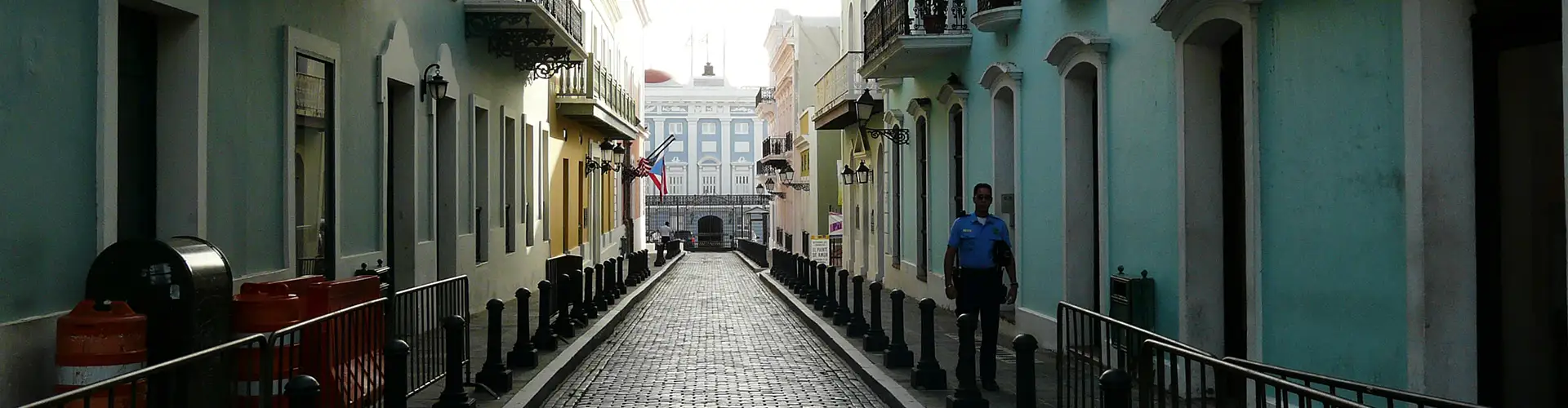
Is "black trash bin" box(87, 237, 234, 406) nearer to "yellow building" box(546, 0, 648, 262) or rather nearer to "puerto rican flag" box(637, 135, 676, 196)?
"yellow building" box(546, 0, 648, 262)

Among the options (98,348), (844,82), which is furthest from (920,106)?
(98,348)

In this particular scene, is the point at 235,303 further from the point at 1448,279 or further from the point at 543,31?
the point at 543,31

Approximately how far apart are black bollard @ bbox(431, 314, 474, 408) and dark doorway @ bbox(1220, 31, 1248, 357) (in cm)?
545

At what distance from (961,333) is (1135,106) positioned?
3028 millimetres

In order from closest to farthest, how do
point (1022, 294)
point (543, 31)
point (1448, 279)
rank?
point (1448, 279) < point (1022, 294) < point (543, 31)

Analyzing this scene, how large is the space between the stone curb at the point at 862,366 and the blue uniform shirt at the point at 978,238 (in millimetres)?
1258

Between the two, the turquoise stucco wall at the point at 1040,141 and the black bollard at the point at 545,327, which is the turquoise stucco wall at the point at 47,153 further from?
the turquoise stucco wall at the point at 1040,141

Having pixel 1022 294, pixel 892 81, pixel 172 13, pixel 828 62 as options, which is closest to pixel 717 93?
Answer: pixel 828 62

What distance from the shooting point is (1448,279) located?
21.0 ft

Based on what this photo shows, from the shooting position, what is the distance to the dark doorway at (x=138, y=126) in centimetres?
861

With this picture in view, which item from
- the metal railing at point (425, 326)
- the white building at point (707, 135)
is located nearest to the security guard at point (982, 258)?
the metal railing at point (425, 326)

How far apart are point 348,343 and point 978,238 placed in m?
5.53

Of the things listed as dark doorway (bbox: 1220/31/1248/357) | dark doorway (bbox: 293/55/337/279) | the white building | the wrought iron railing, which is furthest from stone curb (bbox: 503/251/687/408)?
the white building

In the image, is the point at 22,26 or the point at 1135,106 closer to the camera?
the point at 22,26
